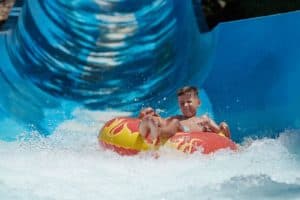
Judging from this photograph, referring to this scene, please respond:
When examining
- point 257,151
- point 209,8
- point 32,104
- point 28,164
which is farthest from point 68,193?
point 209,8

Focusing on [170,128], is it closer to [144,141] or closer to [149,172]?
[144,141]

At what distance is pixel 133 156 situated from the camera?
381cm

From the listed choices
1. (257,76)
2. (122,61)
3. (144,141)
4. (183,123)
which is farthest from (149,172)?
(122,61)

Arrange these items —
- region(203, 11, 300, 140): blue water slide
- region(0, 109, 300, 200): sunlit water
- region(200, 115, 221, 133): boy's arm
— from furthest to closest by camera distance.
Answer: region(203, 11, 300, 140): blue water slide < region(200, 115, 221, 133): boy's arm < region(0, 109, 300, 200): sunlit water

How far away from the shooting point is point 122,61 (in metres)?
4.91

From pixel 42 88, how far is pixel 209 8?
191 cm

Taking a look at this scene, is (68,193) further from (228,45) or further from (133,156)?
(228,45)

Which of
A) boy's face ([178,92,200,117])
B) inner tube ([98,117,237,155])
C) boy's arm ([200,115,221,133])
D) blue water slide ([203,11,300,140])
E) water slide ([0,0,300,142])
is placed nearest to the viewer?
inner tube ([98,117,237,155])

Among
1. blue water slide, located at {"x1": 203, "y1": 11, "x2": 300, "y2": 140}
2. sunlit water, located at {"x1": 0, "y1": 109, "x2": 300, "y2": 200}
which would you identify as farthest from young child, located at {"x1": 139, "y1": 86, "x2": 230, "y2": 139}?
blue water slide, located at {"x1": 203, "y1": 11, "x2": 300, "y2": 140}

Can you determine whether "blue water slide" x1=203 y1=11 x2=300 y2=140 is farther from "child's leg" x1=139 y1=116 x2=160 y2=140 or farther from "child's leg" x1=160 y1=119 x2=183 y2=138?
"child's leg" x1=139 y1=116 x2=160 y2=140

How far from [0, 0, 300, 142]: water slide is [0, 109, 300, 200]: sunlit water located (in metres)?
0.41

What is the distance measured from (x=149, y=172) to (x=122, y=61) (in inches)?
60.1

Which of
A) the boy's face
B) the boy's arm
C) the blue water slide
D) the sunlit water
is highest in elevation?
the blue water slide

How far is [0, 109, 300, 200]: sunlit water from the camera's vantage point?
3.10 m
